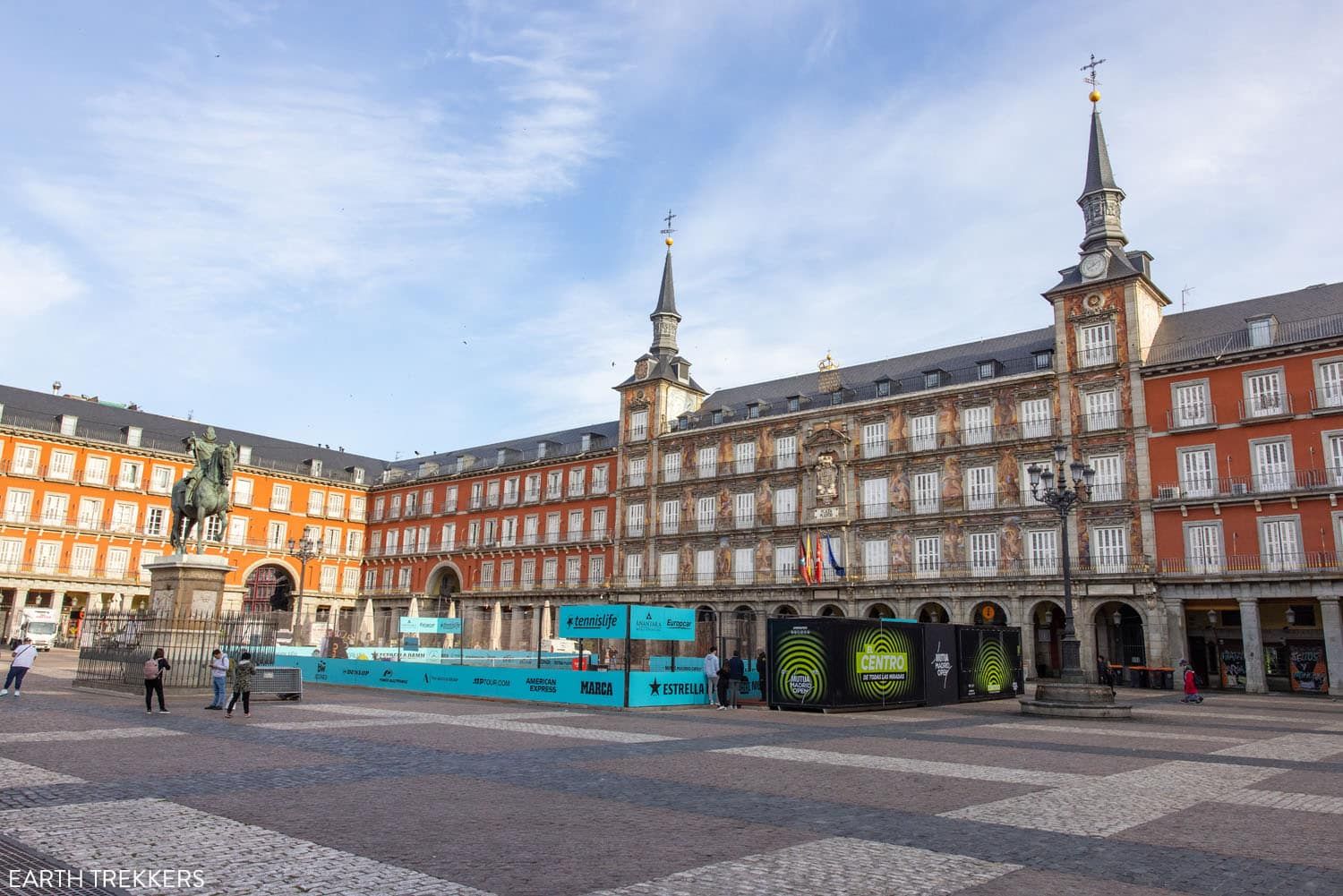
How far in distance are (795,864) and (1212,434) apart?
36521mm

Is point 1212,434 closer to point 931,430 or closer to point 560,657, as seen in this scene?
point 931,430

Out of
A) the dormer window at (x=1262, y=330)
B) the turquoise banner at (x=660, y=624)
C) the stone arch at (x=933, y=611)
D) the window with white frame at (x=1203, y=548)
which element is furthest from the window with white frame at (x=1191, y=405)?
the turquoise banner at (x=660, y=624)

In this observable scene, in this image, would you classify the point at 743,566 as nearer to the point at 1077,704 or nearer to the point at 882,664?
the point at 882,664

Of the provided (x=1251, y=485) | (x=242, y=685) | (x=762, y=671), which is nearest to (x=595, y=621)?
(x=762, y=671)

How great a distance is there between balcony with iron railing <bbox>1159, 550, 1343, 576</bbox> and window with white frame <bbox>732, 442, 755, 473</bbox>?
21.0 meters

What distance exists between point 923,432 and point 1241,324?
14.1m

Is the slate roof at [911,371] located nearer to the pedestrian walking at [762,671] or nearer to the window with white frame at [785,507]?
the window with white frame at [785,507]

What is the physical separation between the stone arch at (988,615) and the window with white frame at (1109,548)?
509 cm

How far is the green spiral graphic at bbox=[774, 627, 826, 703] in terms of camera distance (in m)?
22.3

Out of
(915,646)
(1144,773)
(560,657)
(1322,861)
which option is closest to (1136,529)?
(915,646)

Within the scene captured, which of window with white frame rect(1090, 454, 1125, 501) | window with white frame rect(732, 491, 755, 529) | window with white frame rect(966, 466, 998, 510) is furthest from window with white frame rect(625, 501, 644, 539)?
window with white frame rect(1090, 454, 1125, 501)

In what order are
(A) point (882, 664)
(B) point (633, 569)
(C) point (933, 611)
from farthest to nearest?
(B) point (633, 569)
(C) point (933, 611)
(A) point (882, 664)

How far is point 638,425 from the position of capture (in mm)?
56188

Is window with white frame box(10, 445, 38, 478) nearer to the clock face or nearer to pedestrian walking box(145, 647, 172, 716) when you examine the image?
pedestrian walking box(145, 647, 172, 716)
